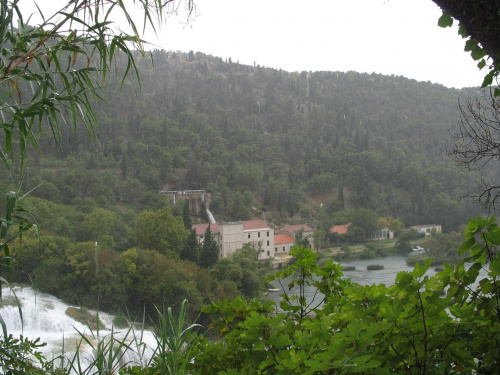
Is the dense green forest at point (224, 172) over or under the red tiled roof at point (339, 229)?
over

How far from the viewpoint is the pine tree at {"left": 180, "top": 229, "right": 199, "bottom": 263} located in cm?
1413

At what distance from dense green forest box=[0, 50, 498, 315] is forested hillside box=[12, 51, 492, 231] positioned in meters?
0.12

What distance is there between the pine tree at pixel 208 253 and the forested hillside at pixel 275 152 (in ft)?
20.6

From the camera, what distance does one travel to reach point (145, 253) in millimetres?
12805

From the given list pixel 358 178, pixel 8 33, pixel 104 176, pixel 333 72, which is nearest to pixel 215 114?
pixel 358 178

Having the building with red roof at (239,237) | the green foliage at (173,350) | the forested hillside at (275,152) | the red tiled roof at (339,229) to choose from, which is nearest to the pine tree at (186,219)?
the building with red roof at (239,237)

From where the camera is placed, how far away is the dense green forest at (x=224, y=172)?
36.5 feet

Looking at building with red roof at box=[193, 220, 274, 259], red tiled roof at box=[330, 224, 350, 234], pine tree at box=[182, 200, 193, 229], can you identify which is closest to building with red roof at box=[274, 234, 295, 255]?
building with red roof at box=[193, 220, 274, 259]

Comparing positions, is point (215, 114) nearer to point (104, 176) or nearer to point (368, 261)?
point (104, 176)

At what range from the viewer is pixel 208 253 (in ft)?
46.1

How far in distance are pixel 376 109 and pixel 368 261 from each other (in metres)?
29.0

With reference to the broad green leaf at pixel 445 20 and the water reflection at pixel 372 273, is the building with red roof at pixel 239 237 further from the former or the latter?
the broad green leaf at pixel 445 20

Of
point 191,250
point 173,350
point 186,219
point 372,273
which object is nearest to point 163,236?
point 191,250

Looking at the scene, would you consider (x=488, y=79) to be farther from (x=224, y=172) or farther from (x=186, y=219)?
(x=224, y=172)
